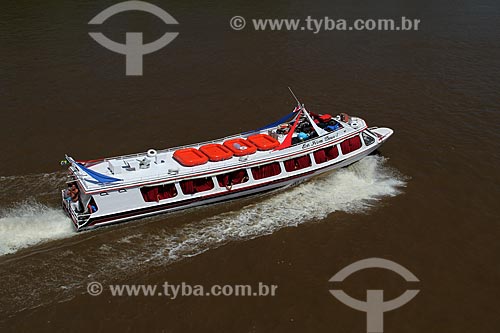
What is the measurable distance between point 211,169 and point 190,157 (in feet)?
3.91

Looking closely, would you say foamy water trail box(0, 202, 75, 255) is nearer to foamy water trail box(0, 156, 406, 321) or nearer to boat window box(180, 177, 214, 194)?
foamy water trail box(0, 156, 406, 321)

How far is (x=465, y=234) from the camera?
68.8ft

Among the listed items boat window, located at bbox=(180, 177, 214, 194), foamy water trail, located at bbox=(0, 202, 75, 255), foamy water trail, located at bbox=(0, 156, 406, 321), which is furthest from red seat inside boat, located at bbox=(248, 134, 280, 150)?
foamy water trail, located at bbox=(0, 202, 75, 255)

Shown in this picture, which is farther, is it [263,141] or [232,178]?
[263,141]

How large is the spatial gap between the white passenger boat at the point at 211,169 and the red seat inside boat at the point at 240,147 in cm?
5

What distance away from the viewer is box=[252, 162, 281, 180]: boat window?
22703 mm

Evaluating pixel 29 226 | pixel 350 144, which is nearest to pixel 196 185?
pixel 29 226

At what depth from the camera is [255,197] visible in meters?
23.3

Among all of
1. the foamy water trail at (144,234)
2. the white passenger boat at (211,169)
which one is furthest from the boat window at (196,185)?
the foamy water trail at (144,234)

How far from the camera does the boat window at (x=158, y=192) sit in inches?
824

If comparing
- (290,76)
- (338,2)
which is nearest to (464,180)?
(290,76)

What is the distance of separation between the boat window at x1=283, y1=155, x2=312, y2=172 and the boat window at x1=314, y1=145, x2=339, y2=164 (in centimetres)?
45

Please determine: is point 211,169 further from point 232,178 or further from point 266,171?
point 266,171

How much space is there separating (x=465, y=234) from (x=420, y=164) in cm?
569
